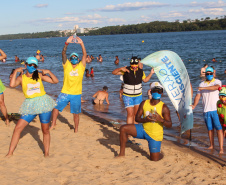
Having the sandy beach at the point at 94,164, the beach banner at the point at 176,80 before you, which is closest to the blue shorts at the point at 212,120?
the beach banner at the point at 176,80

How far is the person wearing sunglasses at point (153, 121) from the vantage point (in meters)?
5.43

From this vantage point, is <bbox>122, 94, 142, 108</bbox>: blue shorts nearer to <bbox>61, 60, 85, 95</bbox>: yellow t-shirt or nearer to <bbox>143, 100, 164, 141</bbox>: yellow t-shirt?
<bbox>61, 60, 85, 95</bbox>: yellow t-shirt

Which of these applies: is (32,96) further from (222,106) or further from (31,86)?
(222,106)

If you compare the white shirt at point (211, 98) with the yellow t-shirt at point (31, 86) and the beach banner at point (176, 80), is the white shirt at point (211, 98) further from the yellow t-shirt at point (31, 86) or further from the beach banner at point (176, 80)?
the yellow t-shirt at point (31, 86)

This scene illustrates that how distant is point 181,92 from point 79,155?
2.56m

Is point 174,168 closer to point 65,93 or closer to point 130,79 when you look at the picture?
point 130,79

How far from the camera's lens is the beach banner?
6391 mm

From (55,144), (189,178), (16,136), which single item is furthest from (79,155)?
(189,178)

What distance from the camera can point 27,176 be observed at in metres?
4.96

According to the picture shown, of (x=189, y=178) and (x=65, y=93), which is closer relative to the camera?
(x=189, y=178)

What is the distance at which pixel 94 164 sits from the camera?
565 cm

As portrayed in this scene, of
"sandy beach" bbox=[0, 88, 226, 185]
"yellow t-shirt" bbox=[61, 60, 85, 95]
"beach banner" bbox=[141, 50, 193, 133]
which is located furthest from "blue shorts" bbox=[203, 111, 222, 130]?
"yellow t-shirt" bbox=[61, 60, 85, 95]

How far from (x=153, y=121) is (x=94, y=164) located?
139 cm

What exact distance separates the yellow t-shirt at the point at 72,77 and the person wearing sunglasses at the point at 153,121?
2.04m
